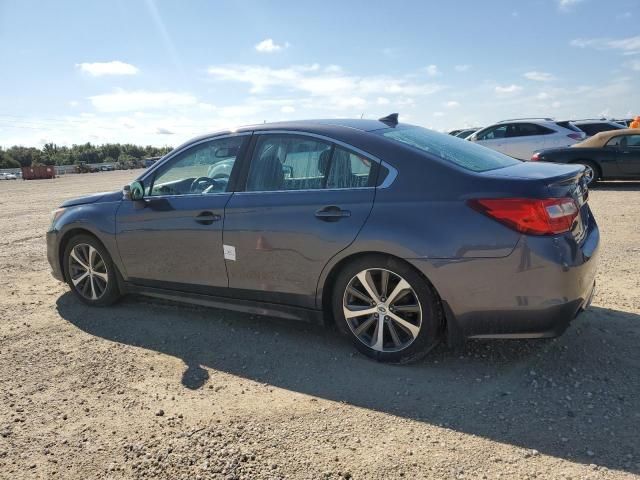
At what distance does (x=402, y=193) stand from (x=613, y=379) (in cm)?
174

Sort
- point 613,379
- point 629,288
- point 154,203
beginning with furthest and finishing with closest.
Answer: point 629,288 → point 154,203 → point 613,379

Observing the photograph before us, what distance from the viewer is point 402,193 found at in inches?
134

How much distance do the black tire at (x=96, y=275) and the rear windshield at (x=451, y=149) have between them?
286 cm

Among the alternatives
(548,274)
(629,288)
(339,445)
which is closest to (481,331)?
(548,274)

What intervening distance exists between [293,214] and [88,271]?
8.11 ft

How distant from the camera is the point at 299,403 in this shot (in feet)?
10.4

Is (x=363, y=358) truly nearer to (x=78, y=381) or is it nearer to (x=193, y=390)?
(x=193, y=390)

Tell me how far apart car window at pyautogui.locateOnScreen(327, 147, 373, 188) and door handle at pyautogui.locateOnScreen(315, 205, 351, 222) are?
0.62ft

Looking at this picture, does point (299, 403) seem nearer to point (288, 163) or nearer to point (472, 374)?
point (472, 374)

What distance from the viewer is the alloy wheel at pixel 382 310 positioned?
11.3ft

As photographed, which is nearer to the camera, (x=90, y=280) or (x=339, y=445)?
(x=339, y=445)

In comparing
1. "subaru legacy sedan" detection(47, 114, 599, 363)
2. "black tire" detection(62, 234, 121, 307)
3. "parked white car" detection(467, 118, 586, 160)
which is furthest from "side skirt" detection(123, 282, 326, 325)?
"parked white car" detection(467, 118, 586, 160)

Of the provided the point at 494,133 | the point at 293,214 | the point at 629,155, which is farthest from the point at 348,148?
the point at 494,133

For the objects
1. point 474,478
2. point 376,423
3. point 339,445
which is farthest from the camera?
point 376,423
